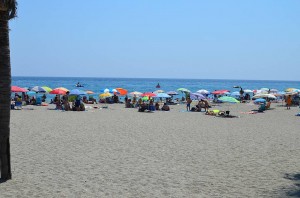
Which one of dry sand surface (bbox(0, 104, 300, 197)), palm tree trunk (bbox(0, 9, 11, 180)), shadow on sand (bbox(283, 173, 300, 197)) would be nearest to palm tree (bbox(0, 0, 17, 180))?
palm tree trunk (bbox(0, 9, 11, 180))

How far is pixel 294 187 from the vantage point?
814cm

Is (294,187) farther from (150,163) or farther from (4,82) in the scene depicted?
(4,82)

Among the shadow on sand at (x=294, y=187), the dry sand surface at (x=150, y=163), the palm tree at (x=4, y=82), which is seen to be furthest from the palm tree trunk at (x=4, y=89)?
the shadow on sand at (x=294, y=187)

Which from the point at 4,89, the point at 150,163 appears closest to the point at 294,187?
the point at 150,163

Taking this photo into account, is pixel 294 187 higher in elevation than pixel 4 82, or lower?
lower

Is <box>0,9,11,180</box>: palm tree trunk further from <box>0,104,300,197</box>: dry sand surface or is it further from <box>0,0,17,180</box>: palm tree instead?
<box>0,104,300,197</box>: dry sand surface

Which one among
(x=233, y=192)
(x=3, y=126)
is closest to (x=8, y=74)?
(x=3, y=126)

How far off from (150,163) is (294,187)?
368 centimetres

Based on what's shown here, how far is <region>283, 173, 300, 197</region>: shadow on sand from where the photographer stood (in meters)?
7.65

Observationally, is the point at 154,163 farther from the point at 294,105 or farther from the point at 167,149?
the point at 294,105

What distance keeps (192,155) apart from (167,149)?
118 centimetres

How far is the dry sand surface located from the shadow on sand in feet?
0.07

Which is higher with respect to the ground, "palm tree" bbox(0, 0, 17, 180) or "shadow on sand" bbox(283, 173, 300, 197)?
"palm tree" bbox(0, 0, 17, 180)

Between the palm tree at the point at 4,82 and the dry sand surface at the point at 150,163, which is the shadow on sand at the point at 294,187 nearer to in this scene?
the dry sand surface at the point at 150,163
